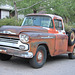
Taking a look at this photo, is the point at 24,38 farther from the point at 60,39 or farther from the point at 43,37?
the point at 60,39

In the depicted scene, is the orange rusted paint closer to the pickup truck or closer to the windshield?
the pickup truck

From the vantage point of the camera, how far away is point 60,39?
7109mm

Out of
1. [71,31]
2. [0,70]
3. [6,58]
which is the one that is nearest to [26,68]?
[0,70]

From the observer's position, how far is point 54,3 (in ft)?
55.4

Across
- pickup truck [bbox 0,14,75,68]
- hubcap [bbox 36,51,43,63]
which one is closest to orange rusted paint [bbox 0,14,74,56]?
pickup truck [bbox 0,14,75,68]

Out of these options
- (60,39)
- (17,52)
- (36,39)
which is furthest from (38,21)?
(17,52)

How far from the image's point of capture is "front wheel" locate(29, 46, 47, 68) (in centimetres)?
597

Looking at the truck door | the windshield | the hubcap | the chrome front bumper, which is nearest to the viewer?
the chrome front bumper

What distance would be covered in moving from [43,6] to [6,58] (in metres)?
11.5

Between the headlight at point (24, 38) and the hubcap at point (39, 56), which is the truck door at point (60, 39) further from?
the headlight at point (24, 38)

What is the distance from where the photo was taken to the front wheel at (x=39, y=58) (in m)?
5.97

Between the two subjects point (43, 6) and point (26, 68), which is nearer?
point (26, 68)

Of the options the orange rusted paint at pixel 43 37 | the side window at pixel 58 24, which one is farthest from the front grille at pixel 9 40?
the side window at pixel 58 24

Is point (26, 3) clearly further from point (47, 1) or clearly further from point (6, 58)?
point (6, 58)
